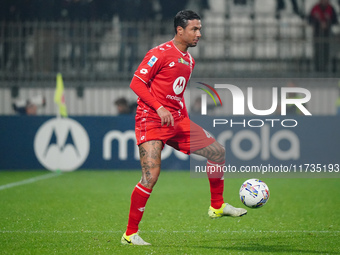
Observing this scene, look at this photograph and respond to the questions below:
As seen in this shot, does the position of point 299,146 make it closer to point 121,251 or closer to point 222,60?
point 222,60

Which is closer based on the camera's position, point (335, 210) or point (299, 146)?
point (335, 210)

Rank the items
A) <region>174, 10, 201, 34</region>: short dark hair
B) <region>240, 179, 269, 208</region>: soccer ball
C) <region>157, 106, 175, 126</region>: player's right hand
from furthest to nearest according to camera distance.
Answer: <region>240, 179, 269, 208</region>: soccer ball
<region>174, 10, 201, 34</region>: short dark hair
<region>157, 106, 175, 126</region>: player's right hand

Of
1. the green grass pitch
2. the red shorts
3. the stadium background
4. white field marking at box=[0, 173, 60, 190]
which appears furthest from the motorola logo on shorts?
the red shorts

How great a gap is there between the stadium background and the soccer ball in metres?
8.18

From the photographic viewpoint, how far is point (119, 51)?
53.4 feet

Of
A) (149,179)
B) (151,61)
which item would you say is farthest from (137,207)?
(151,61)

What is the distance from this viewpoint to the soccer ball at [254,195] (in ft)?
20.6

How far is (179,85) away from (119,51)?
33.8ft

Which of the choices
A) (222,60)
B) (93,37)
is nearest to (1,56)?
(93,37)

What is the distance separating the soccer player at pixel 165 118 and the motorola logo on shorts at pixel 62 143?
755 centimetres

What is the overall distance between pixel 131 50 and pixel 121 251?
1110 centimetres

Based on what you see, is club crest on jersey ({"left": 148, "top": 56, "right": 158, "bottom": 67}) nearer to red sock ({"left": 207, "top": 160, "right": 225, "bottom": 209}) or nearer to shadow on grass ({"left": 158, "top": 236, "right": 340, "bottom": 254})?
red sock ({"left": 207, "top": 160, "right": 225, "bottom": 209})

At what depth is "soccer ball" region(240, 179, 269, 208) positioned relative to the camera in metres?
6.27

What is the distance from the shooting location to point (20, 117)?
1392 cm
